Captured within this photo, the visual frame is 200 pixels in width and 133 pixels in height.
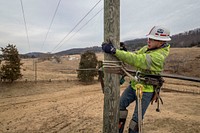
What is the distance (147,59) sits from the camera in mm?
2980

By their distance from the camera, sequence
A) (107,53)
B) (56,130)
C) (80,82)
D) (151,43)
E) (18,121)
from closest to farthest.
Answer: (107,53), (151,43), (56,130), (18,121), (80,82)

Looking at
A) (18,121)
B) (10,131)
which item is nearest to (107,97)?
(10,131)

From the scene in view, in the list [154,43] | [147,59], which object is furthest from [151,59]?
[154,43]

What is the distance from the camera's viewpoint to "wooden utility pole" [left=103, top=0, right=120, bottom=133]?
114 inches

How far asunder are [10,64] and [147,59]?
16983 millimetres

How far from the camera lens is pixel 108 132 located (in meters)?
3.05

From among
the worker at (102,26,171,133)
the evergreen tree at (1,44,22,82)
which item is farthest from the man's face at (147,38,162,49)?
the evergreen tree at (1,44,22,82)

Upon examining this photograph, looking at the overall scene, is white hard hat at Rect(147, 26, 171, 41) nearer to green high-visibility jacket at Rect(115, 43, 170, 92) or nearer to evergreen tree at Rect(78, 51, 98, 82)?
green high-visibility jacket at Rect(115, 43, 170, 92)

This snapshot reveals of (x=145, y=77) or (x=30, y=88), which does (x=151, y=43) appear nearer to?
(x=145, y=77)

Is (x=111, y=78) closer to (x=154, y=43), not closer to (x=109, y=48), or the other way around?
(x=109, y=48)

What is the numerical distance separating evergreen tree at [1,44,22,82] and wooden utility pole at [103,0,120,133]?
16522 mm

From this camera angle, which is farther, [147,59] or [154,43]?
[154,43]

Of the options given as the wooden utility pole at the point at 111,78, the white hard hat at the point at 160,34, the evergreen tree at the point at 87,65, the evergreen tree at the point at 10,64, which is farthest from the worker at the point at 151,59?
the evergreen tree at the point at 87,65

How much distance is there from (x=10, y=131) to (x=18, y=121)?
997mm
